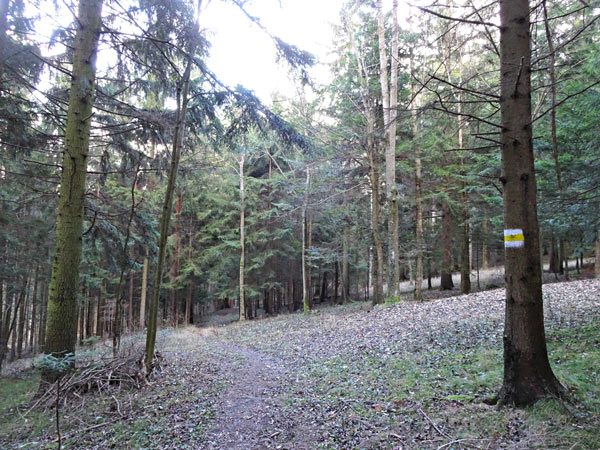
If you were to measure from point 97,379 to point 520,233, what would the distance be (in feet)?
21.0

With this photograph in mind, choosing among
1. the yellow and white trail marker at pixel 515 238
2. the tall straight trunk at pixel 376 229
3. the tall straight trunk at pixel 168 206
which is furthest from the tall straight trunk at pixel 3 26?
the tall straight trunk at pixel 376 229

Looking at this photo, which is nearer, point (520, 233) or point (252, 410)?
point (520, 233)

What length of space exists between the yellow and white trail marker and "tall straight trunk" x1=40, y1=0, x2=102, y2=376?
21.0 ft

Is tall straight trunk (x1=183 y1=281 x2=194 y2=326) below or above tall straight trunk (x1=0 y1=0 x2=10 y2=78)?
above

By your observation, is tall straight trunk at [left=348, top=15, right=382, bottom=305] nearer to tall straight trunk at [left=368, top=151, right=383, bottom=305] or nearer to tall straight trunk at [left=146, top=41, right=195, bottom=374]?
tall straight trunk at [left=368, top=151, right=383, bottom=305]

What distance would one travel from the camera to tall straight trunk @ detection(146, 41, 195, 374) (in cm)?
642

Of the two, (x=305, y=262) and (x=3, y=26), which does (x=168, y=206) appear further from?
(x=305, y=262)

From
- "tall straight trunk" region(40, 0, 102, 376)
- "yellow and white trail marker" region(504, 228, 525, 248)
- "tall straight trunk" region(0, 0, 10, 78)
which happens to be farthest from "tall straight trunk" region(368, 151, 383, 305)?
"tall straight trunk" region(0, 0, 10, 78)

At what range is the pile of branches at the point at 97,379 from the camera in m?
5.14

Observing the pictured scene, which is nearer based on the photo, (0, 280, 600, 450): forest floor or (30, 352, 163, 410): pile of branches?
(0, 280, 600, 450): forest floor

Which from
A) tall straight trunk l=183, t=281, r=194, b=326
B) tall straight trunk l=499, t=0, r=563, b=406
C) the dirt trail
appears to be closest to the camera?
tall straight trunk l=499, t=0, r=563, b=406

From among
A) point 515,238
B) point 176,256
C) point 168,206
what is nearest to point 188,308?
point 176,256

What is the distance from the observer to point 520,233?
142 inches

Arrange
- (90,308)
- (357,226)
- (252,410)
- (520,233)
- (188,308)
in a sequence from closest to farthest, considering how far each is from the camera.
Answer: (520,233)
(252,410)
(357,226)
(188,308)
(90,308)
